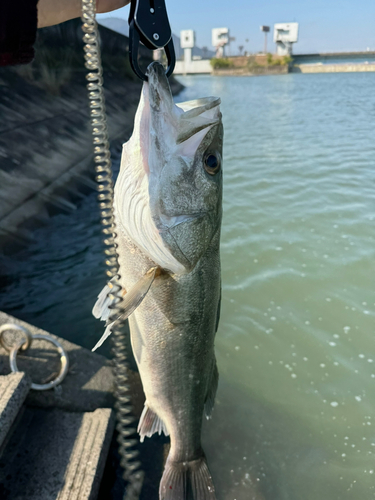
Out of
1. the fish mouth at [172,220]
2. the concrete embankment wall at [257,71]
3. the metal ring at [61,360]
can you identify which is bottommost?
the metal ring at [61,360]

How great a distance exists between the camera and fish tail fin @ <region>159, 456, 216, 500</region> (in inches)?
96.3

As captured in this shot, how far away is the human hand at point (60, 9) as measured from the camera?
2.33m

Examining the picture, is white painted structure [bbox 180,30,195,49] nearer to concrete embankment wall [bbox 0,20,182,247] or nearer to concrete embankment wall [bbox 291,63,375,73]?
concrete embankment wall [bbox 291,63,375,73]

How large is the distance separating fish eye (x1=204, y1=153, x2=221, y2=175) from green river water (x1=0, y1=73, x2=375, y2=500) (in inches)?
109

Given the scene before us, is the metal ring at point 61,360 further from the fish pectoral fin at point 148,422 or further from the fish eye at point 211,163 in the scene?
the fish eye at point 211,163

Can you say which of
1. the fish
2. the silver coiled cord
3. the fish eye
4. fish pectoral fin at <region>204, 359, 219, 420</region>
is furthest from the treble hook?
fish pectoral fin at <region>204, 359, 219, 420</region>

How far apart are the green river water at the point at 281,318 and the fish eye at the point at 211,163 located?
278cm

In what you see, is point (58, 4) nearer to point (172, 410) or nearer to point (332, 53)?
point (172, 410)

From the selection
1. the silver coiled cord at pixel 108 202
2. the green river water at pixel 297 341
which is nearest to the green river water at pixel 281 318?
the green river water at pixel 297 341

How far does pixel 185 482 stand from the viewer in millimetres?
2459

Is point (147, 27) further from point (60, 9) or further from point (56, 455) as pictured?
point (56, 455)

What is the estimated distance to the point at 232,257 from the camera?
691 centimetres

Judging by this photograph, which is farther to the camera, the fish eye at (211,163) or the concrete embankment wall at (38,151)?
the concrete embankment wall at (38,151)

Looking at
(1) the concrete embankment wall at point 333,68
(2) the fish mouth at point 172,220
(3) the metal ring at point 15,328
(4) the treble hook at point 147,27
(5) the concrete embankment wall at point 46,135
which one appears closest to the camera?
(4) the treble hook at point 147,27
